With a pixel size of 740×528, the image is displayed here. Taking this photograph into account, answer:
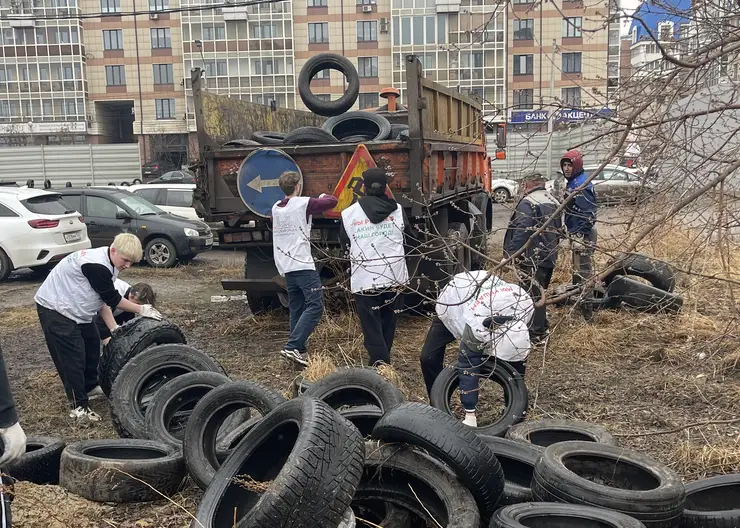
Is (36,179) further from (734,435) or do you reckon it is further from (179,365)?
(734,435)

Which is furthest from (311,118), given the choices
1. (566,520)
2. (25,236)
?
(566,520)

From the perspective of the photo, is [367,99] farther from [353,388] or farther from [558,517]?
[558,517]

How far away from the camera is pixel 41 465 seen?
4145 mm

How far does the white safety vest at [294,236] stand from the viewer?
6.34 meters

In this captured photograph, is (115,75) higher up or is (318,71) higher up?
(115,75)

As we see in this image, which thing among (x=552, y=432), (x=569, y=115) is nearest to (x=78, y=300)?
(x=552, y=432)

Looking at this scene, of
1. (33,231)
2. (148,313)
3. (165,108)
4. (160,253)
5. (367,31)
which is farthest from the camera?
(165,108)

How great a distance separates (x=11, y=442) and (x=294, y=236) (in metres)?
3.58

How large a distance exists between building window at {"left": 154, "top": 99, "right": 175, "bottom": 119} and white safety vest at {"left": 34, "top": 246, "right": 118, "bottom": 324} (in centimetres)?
5175

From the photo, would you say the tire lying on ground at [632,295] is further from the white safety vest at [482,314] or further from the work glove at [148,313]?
the work glove at [148,313]

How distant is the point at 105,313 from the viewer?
5.61 m

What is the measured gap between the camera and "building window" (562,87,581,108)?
3.49 m

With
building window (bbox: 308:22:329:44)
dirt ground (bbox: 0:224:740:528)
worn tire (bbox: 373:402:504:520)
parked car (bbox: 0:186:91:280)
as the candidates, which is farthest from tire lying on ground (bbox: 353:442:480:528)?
building window (bbox: 308:22:329:44)

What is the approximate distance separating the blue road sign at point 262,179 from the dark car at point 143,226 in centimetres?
650
